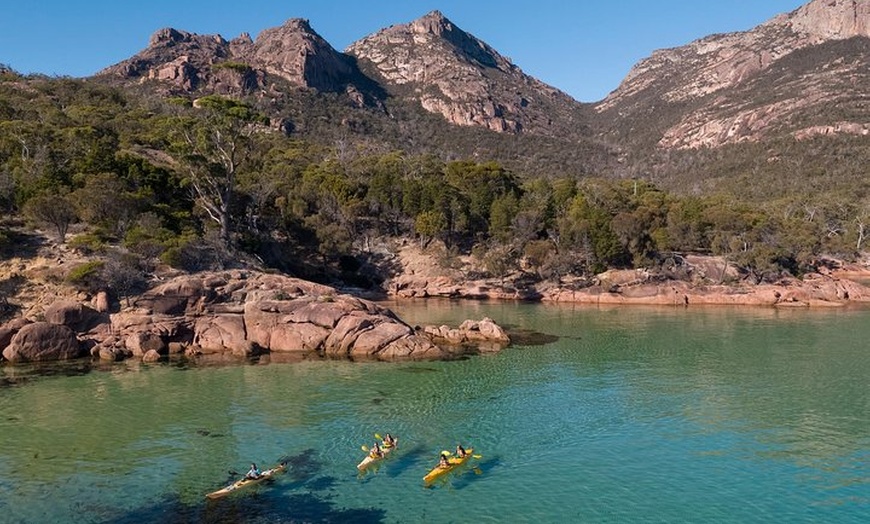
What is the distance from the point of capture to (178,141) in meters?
69.8

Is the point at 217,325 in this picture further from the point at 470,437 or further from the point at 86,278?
the point at 470,437

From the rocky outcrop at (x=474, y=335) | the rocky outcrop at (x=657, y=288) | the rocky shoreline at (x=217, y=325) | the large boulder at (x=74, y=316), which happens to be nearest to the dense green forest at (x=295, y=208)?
the rocky outcrop at (x=657, y=288)

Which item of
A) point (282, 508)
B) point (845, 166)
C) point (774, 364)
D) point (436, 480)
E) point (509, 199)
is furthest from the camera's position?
point (845, 166)

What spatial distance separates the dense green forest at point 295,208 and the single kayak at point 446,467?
3568cm

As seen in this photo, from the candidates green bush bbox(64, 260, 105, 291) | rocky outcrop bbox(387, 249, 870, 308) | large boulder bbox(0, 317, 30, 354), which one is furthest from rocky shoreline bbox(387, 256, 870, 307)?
large boulder bbox(0, 317, 30, 354)

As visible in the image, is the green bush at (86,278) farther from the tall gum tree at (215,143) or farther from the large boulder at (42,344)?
the tall gum tree at (215,143)

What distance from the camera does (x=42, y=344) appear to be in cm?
4416

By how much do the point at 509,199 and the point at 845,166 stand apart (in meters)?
117

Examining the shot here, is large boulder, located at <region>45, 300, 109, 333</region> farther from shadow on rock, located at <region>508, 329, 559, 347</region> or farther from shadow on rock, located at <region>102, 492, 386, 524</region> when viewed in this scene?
shadow on rock, located at <region>508, 329, 559, 347</region>

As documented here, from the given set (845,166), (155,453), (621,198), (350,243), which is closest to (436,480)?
(155,453)

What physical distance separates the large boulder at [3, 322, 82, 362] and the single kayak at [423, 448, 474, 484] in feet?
109

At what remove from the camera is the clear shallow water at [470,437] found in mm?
22234

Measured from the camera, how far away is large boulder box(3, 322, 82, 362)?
43.6 meters

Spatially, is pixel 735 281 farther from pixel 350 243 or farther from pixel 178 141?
pixel 178 141
